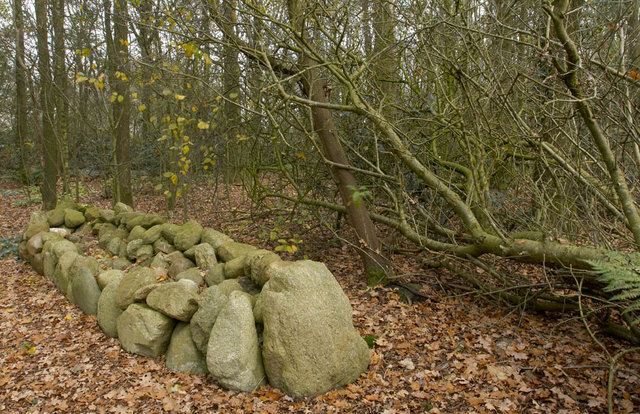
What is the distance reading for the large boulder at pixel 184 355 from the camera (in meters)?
4.25

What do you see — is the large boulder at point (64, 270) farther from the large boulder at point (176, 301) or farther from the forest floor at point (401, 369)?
the large boulder at point (176, 301)

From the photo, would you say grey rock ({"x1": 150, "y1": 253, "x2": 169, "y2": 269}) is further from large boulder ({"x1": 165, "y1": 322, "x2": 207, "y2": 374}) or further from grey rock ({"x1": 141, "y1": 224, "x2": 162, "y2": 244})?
large boulder ({"x1": 165, "y1": 322, "x2": 207, "y2": 374})

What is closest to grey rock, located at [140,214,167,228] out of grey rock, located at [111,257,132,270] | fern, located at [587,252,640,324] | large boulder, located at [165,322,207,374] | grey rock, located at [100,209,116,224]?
grey rock, located at [111,257,132,270]

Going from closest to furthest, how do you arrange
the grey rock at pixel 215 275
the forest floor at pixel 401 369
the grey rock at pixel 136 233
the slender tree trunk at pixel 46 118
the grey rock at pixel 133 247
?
the forest floor at pixel 401 369, the grey rock at pixel 215 275, the grey rock at pixel 133 247, the grey rock at pixel 136 233, the slender tree trunk at pixel 46 118

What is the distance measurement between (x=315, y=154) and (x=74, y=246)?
164 inches

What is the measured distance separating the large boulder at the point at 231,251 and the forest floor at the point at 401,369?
4.84ft

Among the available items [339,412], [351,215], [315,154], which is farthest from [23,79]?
[339,412]

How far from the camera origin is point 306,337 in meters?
3.77

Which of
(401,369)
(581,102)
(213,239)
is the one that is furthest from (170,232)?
(581,102)

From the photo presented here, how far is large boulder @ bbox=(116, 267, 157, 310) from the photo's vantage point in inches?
196

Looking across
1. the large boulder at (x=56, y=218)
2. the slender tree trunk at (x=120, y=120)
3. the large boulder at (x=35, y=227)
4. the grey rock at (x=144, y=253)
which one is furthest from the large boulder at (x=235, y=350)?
the slender tree trunk at (x=120, y=120)

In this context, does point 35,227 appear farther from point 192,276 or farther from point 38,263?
point 192,276

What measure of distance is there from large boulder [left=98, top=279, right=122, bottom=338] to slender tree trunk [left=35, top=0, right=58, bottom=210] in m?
7.45

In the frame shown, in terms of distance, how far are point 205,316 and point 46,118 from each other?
9.74 meters
